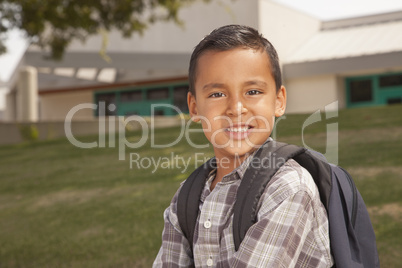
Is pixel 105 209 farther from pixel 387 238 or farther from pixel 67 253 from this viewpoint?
pixel 387 238

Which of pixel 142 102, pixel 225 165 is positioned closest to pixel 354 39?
pixel 142 102

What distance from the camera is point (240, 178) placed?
1.79m

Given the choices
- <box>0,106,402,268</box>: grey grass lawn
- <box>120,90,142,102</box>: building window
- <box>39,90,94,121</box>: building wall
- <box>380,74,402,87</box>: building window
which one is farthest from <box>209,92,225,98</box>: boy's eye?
<box>39,90,94,121</box>: building wall

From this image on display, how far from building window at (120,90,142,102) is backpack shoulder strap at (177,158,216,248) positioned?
2261cm

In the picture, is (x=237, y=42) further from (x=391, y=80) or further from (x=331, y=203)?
(x=391, y=80)

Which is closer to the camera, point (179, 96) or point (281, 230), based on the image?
point (281, 230)

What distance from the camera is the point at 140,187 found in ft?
20.9

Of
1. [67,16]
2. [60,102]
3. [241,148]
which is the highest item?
[67,16]

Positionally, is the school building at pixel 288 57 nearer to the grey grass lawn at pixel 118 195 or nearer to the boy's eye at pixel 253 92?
the grey grass lawn at pixel 118 195

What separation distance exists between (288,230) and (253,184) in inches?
7.8

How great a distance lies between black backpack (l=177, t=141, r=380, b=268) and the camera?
1583 millimetres

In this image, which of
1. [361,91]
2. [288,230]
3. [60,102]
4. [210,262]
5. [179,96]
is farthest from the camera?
[60,102]

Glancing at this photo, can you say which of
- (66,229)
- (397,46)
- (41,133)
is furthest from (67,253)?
(397,46)

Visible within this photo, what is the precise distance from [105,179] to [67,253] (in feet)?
8.37
